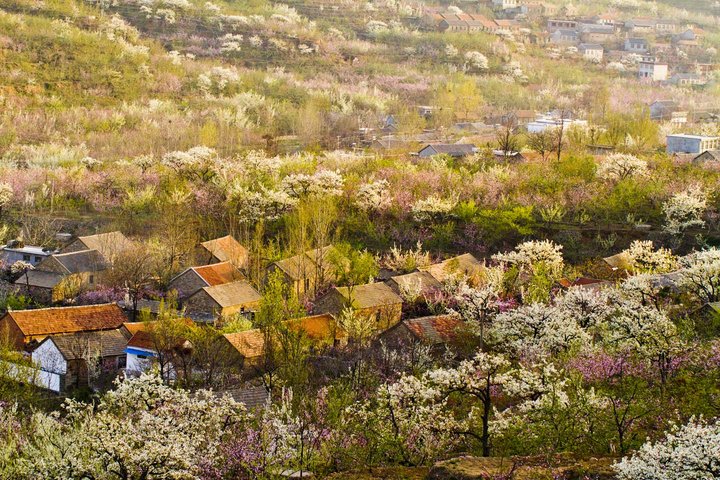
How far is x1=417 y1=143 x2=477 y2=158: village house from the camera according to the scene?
48.5 m

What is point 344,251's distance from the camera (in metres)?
34.3

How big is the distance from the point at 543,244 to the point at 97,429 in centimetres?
2009

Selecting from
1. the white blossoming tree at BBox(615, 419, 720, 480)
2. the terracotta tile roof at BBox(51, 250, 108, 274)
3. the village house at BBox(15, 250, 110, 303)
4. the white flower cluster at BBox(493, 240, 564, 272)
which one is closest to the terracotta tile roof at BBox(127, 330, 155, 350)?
the village house at BBox(15, 250, 110, 303)

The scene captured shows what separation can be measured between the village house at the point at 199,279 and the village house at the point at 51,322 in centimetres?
278

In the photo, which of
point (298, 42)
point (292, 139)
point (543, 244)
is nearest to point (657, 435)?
point (543, 244)

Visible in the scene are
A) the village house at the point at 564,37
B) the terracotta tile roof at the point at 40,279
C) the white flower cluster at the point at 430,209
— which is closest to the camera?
the terracotta tile roof at the point at 40,279

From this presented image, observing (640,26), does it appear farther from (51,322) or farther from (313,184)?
(51,322)

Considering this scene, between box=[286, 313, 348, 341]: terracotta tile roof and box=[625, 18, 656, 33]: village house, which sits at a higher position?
box=[286, 313, 348, 341]: terracotta tile roof

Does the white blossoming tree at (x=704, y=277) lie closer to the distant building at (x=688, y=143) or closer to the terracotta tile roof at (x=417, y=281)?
the terracotta tile roof at (x=417, y=281)

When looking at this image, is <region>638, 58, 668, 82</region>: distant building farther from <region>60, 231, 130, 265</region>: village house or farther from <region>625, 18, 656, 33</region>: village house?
<region>60, 231, 130, 265</region>: village house

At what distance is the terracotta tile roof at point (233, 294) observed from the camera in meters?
30.8

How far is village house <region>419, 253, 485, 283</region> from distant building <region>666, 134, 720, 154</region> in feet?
64.0

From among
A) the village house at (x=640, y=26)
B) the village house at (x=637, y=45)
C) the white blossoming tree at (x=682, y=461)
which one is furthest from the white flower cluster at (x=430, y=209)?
the village house at (x=640, y=26)

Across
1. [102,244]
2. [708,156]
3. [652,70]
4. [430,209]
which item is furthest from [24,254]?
[652,70]
